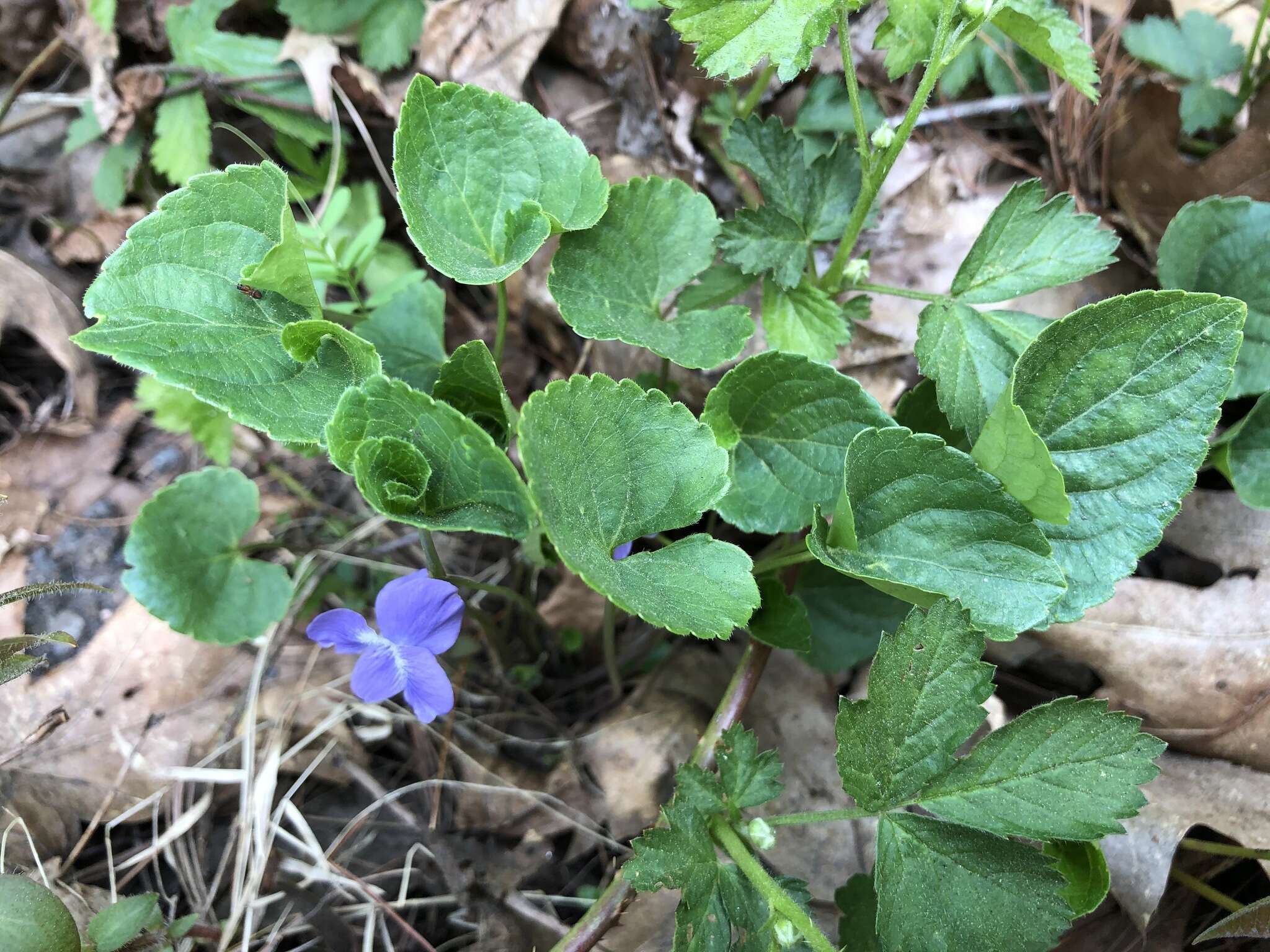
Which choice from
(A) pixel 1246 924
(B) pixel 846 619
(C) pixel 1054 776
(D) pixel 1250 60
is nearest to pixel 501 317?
(B) pixel 846 619

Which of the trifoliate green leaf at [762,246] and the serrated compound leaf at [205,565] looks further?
the serrated compound leaf at [205,565]

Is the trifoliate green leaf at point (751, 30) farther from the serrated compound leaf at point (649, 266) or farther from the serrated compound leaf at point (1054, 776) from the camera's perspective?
the serrated compound leaf at point (1054, 776)

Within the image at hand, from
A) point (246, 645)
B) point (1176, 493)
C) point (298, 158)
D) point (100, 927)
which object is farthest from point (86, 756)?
point (1176, 493)

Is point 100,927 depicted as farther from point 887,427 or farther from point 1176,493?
point 1176,493

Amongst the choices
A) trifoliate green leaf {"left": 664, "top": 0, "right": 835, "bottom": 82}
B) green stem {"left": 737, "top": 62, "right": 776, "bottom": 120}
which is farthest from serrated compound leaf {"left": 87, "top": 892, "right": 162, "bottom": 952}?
green stem {"left": 737, "top": 62, "right": 776, "bottom": 120}

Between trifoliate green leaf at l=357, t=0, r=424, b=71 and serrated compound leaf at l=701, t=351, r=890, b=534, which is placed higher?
trifoliate green leaf at l=357, t=0, r=424, b=71

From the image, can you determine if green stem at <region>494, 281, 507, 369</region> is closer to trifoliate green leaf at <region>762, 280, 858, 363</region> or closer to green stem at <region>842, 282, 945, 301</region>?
trifoliate green leaf at <region>762, 280, 858, 363</region>

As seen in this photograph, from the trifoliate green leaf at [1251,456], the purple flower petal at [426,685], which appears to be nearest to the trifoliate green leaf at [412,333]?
the purple flower petal at [426,685]
